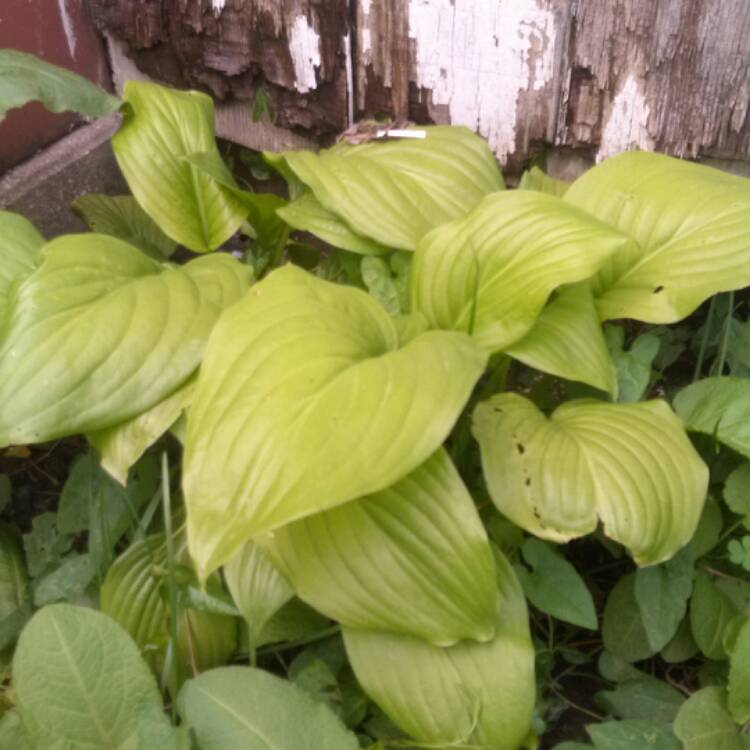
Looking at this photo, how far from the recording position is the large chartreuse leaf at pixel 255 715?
789mm

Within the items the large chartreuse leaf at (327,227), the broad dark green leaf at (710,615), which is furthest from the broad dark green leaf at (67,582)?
the broad dark green leaf at (710,615)

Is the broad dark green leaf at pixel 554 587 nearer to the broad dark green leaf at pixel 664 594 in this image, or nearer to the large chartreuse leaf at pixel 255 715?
the broad dark green leaf at pixel 664 594

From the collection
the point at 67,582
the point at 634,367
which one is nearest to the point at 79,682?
the point at 67,582

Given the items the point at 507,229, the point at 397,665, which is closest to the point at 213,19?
the point at 507,229

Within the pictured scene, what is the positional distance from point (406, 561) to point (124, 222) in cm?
87

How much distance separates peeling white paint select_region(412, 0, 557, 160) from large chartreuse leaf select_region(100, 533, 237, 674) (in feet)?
2.63

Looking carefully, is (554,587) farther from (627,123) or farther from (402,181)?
(627,123)

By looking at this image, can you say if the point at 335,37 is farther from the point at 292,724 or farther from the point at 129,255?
the point at 292,724

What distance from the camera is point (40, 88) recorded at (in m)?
1.15

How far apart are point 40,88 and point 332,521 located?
0.72 m

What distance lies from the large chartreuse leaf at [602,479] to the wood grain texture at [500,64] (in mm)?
493

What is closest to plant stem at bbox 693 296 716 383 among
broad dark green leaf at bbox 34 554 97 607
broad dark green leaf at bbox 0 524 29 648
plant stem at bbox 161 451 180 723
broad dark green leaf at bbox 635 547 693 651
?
broad dark green leaf at bbox 635 547 693 651

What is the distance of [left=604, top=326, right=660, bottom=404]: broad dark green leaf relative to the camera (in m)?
1.05

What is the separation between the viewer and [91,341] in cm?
92
